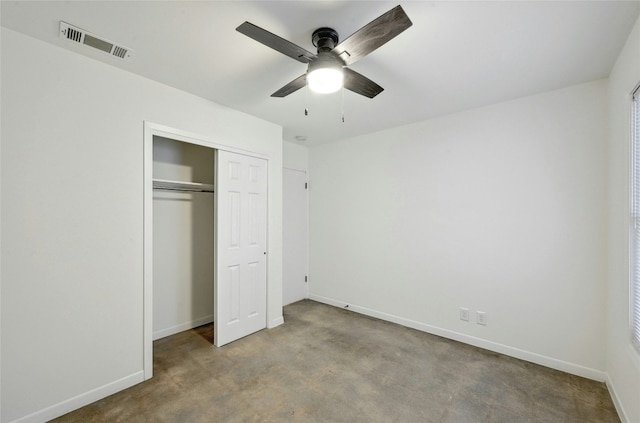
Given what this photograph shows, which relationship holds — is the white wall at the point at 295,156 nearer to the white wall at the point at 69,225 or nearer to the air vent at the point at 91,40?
the white wall at the point at 69,225

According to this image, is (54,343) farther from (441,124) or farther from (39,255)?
(441,124)

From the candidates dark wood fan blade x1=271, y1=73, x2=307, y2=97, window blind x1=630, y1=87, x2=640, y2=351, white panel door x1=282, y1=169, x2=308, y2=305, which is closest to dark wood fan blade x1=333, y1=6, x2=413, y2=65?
dark wood fan blade x1=271, y1=73, x2=307, y2=97

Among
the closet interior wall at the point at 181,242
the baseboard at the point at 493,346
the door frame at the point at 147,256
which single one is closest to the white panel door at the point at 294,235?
the baseboard at the point at 493,346

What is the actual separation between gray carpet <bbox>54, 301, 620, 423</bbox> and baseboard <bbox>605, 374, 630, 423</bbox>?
0.14 feet

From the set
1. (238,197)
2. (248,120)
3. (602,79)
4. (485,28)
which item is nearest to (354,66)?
(485,28)

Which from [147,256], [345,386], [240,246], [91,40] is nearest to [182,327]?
[240,246]

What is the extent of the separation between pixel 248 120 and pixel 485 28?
240cm

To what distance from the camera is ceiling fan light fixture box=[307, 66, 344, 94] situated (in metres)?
1.67

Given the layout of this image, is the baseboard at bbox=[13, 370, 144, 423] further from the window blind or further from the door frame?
the window blind

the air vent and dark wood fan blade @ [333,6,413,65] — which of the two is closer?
dark wood fan blade @ [333,6,413,65]

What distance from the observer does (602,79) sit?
232cm

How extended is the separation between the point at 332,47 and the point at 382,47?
1.29ft

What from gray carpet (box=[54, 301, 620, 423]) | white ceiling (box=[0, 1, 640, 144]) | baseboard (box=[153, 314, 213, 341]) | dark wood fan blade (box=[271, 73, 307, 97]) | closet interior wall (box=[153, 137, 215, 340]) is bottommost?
gray carpet (box=[54, 301, 620, 423])

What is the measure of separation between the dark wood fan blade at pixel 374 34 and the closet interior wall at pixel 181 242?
99.5 inches
